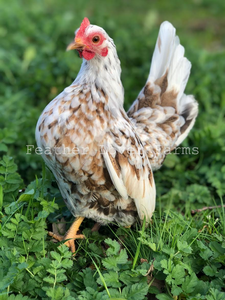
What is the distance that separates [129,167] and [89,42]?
0.81 metres

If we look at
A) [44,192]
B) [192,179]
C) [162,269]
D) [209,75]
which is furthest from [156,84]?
[209,75]

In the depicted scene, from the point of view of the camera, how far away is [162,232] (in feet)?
7.95

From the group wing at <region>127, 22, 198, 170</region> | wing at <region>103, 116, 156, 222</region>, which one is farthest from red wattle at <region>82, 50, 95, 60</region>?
wing at <region>127, 22, 198, 170</region>

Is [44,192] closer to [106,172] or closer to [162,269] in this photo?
[106,172]

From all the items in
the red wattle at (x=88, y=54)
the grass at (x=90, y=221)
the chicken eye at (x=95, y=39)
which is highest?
the chicken eye at (x=95, y=39)

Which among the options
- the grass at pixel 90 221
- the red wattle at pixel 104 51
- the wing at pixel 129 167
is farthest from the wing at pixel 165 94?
the red wattle at pixel 104 51

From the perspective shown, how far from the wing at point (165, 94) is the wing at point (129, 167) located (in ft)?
1.61

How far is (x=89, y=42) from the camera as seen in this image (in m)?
2.11

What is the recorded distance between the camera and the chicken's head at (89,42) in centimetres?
210

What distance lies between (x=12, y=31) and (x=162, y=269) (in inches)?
181

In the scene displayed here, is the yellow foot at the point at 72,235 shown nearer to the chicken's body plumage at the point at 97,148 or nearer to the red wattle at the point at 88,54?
the chicken's body plumage at the point at 97,148

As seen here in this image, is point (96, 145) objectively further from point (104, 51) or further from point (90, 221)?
point (90, 221)

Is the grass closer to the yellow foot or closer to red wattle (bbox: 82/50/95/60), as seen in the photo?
the yellow foot

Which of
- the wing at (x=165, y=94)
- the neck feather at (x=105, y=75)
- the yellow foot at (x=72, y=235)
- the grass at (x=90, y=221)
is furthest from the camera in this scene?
the wing at (x=165, y=94)
